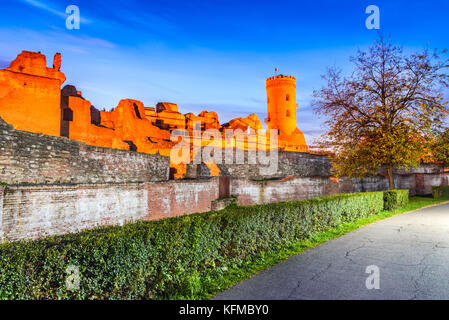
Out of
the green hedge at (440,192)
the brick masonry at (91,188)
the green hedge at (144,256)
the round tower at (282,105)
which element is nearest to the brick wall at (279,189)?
the brick masonry at (91,188)

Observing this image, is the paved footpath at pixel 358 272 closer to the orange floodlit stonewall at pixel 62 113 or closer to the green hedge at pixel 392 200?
the green hedge at pixel 392 200

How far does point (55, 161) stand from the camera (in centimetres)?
1254

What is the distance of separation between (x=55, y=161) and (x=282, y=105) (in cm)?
5805

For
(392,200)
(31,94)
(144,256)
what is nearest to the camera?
(144,256)

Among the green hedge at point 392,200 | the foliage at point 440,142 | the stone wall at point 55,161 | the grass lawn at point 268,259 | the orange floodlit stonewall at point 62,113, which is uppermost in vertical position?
the orange floodlit stonewall at point 62,113

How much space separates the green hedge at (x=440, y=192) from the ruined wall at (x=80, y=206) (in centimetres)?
2177

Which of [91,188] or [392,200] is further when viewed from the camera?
[392,200]

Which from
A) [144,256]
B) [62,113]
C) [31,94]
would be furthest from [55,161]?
[62,113]

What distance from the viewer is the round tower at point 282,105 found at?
65812 mm

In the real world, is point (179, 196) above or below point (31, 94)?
below

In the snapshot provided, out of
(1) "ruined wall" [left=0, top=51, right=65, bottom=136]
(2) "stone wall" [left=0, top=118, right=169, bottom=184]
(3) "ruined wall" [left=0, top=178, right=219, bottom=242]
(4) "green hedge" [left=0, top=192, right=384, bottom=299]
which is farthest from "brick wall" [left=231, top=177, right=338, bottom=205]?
(1) "ruined wall" [left=0, top=51, right=65, bottom=136]

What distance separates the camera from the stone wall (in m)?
11.0

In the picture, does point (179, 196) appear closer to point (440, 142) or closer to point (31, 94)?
point (31, 94)

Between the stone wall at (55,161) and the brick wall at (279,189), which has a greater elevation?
the stone wall at (55,161)
